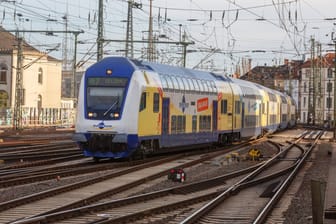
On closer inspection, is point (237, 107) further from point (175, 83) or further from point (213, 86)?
point (175, 83)

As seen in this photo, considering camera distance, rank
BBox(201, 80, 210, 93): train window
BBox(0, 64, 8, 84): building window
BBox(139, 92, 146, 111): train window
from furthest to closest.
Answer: BBox(0, 64, 8, 84): building window, BBox(201, 80, 210, 93): train window, BBox(139, 92, 146, 111): train window

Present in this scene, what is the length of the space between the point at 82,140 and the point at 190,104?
20.2ft

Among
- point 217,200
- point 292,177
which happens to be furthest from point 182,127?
point 217,200

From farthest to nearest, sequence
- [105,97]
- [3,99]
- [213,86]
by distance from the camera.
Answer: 1. [3,99]
2. [213,86]
3. [105,97]

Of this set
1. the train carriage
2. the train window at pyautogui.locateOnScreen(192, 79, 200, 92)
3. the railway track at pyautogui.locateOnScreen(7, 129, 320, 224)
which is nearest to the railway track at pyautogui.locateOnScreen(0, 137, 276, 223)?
the railway track at pyautogui.locateOnScreen(7, 129, 320, 224)

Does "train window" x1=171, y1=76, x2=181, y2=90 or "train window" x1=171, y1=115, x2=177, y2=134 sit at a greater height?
"train window" x1=171, y1=76, x2=181, y2=90

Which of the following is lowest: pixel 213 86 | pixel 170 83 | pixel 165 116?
pixel 165 116

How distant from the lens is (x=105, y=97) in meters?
22.0

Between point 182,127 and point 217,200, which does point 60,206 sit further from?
point 182,127

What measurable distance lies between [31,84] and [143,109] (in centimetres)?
5485

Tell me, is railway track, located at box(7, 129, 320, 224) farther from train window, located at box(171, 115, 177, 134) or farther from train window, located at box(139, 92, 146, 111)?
train window, located at box(171, 115, 177, 134)

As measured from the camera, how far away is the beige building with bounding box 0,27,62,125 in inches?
2657

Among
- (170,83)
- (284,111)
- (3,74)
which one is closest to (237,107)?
(170,83)

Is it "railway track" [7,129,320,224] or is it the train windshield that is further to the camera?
the train windshield
